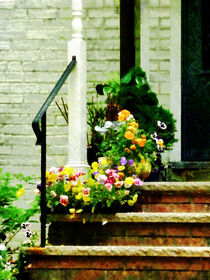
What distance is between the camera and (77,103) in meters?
4.77

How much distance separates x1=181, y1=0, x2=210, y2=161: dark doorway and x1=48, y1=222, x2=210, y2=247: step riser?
1884 mm

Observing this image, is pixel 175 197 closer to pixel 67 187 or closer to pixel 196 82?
pixel 67 187

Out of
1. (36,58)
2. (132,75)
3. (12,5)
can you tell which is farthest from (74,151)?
(12,5)

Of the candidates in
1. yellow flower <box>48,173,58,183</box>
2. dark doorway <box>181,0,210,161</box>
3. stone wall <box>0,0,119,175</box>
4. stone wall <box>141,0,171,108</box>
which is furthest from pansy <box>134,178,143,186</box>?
stone wall <box>0,0,119,175</box>

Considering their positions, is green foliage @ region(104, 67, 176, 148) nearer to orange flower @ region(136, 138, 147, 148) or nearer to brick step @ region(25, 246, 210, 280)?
orange flower @ region(136, 138, 147, 148)

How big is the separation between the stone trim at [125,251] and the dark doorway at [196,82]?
226 centimetres

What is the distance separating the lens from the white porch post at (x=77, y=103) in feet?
15.6

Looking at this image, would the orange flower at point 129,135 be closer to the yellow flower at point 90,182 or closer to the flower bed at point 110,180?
the flower bed at point 110,180

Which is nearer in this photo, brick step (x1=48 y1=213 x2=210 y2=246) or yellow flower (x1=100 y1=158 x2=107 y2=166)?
brick step (x1=48 y1=213 x2=210 y2=246)

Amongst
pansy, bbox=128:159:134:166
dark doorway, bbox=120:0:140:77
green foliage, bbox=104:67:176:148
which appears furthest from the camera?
dark doorway, bbox=120:0:140:77

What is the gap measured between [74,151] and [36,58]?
6.34 ft

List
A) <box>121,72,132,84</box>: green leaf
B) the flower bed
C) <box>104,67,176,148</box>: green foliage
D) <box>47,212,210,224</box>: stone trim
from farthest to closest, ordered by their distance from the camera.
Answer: <box>121,72,132,84</box>: green leaf, <box>104,67,176,148</box>: green foliage, the flower bed, <box>47,212,210,224</box>: stone trim

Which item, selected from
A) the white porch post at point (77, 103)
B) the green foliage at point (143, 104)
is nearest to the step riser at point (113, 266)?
the white porch post at point (77, 103)

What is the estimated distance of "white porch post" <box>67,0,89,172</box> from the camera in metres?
4.74
